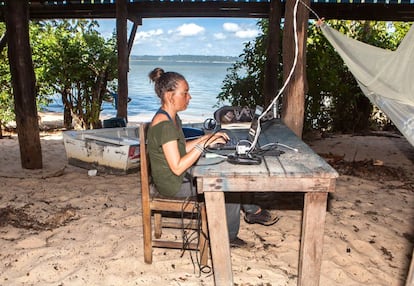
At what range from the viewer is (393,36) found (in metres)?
7.84

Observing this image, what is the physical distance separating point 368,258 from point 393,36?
6.58m

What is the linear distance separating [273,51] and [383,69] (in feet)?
7.92

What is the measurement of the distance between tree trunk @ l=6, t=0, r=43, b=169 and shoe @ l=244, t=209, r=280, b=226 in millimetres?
3134

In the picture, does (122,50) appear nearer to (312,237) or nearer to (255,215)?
(255,215)

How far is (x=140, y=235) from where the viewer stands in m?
3.04

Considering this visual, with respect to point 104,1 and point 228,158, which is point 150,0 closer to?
point 104,1

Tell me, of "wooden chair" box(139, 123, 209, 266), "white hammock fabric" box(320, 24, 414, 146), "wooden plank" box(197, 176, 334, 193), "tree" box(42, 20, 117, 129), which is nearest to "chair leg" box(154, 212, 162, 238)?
"wooden chair" box(139, 123, 209, 266)

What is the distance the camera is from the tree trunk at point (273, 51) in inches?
216

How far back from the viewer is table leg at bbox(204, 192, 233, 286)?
6.79 feet

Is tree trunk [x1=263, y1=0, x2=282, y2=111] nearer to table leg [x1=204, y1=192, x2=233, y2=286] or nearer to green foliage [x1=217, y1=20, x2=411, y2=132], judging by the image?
green foliage [x1=217, y1=20, x2=411, y2=132]

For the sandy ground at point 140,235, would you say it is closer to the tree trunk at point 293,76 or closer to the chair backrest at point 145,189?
the chair backrest at point 145,189

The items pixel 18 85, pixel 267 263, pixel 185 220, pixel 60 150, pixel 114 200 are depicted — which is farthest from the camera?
pixel 60 150

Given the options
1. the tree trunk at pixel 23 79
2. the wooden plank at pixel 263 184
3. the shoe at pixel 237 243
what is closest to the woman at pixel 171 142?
the wooden plank at pixel 263 184

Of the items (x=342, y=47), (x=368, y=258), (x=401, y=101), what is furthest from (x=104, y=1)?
(x=368, y=258)
